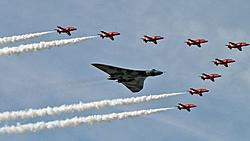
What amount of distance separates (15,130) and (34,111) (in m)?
8.14

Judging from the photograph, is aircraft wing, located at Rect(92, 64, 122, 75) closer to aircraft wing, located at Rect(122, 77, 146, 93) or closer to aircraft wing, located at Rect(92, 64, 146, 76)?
aircraft wing, located at Rect(92, 64, 146, 76)

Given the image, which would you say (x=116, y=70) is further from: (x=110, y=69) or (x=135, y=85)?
(x=135, y=85)

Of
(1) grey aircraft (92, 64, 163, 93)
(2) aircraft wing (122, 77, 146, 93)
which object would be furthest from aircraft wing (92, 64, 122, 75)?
(2) aircraft wing (122, 77, 146, 93)

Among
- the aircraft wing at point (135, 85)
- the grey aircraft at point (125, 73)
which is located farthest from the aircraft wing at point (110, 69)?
the aircraft wing at point (135, 85)

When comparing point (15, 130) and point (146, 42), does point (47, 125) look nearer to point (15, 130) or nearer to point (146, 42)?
point (15, 130)

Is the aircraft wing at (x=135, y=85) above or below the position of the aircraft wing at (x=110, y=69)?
below

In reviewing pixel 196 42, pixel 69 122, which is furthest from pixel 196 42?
pixel 69 122

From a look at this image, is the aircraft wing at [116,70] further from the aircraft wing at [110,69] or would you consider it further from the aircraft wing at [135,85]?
the aircraft wing at [135,85]

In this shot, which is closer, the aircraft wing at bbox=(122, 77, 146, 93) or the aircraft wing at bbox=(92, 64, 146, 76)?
the aircraft wing at bbox=(92, 64, 146, 76)

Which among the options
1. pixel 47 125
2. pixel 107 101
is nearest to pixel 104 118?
pixel 107 101

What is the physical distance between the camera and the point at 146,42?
547 feet

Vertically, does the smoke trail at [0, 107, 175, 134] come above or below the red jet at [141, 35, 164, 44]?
below

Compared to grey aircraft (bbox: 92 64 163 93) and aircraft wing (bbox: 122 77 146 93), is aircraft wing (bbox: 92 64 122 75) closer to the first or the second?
grey aircraft (bbox: 92 64 163 93)

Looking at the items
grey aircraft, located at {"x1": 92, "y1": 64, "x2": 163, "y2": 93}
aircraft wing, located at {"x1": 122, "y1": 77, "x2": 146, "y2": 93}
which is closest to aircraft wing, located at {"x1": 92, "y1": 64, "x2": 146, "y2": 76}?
grey aircraft, located at {"x1": 92, "y1": 64, "x2": 163, "y2": 93}
